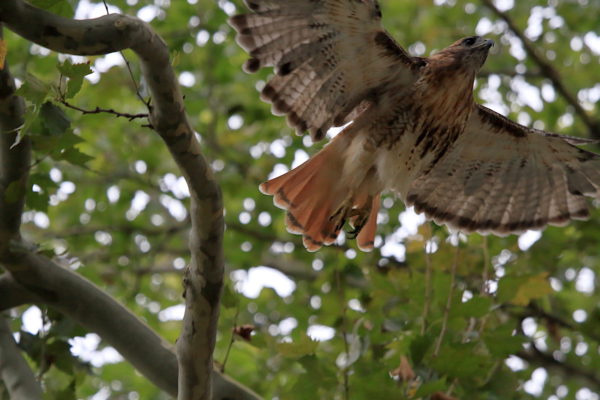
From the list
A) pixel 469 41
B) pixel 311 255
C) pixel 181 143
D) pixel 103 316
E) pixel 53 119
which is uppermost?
pixel 181 143

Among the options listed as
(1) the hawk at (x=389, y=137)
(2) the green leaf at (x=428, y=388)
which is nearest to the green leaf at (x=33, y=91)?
(1) the hawk at (x=389, y=137)

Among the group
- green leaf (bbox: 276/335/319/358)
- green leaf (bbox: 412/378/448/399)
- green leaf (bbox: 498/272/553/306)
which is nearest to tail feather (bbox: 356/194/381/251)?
green leaf (bbox: 498/272/553/306)

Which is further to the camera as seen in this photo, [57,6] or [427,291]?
[427,291]

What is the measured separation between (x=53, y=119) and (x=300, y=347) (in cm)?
128

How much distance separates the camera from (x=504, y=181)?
465 cm

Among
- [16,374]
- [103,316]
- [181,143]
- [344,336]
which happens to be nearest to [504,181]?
[344,336]

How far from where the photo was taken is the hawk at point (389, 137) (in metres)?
3.46

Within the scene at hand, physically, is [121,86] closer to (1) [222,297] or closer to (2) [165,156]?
(2) [165,156]

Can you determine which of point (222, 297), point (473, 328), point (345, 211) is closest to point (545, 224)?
point (473, 328)

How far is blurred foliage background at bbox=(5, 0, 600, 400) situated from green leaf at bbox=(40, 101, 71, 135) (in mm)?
249

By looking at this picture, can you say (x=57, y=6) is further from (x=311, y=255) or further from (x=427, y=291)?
(x=311, y=255)

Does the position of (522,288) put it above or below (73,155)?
below

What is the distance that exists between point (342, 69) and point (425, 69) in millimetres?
473

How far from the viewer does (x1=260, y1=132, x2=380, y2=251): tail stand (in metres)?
4.07
